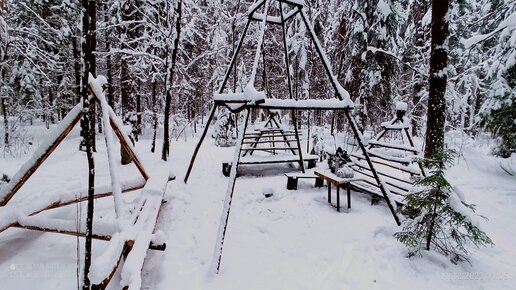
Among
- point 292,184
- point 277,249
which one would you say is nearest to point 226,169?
point 292,184

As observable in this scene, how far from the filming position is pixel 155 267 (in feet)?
11.8

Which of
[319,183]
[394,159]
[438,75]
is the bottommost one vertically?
[319,183]

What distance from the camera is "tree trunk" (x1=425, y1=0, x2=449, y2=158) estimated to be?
568 cm

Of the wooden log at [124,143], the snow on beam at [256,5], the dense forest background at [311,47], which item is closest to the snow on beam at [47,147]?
the wooden log at [124,143]

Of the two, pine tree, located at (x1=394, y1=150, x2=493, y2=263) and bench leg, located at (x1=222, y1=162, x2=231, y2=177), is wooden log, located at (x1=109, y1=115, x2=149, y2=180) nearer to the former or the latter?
bench leg, located at (x1=222, y1=162, x2=231, y2=177)

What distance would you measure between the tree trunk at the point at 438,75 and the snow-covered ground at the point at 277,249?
186 cm

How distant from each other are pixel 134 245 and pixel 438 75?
6.23 metres

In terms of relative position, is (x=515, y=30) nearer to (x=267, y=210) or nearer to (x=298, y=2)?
(x=298, y=2)

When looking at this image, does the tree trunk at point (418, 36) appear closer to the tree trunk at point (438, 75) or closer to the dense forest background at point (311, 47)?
the dense forest background at point (311, 47)

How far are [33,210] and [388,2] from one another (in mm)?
14063

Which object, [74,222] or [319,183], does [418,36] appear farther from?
[74,222]

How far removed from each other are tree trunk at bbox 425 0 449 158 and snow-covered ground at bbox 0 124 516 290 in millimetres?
1862

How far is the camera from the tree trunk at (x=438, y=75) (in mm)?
5676

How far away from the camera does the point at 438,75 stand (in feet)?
18.7
